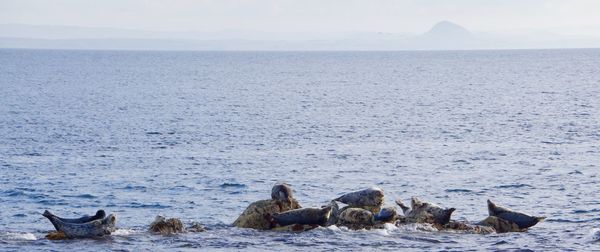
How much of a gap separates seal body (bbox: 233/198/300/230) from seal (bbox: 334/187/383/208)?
2.30 metres

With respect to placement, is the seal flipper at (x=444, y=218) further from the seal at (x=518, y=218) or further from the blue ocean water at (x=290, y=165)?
the seal at (x=518, y=218)

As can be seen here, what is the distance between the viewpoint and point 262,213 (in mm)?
33625

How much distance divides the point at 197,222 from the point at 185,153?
978 inches

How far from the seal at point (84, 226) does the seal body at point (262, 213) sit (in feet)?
16.5

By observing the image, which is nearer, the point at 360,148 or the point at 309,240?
the point at 309,240

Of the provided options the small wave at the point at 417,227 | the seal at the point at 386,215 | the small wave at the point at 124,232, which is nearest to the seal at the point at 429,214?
the small wave at the point at 417,227

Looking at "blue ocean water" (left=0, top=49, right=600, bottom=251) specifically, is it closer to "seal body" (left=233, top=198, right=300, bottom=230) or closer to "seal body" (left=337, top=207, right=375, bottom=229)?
"seal body" (left=233, top=198, right=300, bottom=230)

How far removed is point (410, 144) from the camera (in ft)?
217

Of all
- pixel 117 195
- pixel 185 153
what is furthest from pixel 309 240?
pixel 185 153

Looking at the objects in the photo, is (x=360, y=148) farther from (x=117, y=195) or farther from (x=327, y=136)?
(x=117, y=195)

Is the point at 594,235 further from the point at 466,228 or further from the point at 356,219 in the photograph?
the point at 356,219

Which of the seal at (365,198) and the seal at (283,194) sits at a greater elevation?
the seal at (283,194)

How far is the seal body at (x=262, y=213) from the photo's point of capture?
33.4 meters

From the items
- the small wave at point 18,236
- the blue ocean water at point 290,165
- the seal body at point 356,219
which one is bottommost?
the blue ocean water at point 290,165
